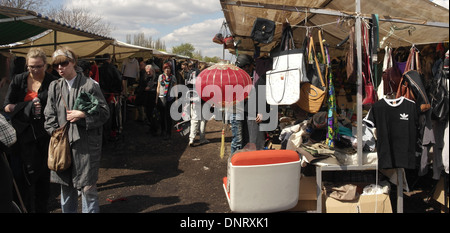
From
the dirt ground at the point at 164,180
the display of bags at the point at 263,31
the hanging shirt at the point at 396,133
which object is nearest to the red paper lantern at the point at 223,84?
the display of bags at the point at 263,31

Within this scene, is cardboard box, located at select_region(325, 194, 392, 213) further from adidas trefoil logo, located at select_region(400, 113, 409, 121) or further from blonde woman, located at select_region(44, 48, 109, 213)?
blonde woman, located at select_region(44, 48, 109, 213)

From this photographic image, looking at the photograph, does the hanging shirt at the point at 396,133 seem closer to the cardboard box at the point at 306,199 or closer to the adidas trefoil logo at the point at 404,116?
the adidas trefoil logo at the point at 404,116

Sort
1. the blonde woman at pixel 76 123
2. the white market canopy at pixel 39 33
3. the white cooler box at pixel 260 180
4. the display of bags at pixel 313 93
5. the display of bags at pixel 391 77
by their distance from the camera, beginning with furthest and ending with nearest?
the display of bags at pixel 391 77 → the white market canopy at pixel 39 33 → the display of bags at pixel 313 93 → the blonde woman at pixel 76 123 → the white cooler box at pixel 260 180

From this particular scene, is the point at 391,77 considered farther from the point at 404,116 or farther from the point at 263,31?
the point at 263,31

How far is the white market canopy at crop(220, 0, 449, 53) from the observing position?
3295 mm

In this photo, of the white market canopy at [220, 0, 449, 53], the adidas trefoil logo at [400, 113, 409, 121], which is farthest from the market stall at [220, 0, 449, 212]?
the adidas trefoil logo at [400, 113, 409, 121]

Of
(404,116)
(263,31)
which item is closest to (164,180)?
(263,31)

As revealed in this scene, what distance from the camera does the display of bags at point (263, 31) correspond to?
3.79 metres

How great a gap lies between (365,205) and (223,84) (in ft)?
7.25

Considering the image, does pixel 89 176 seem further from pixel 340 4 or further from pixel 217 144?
pixel 217 144

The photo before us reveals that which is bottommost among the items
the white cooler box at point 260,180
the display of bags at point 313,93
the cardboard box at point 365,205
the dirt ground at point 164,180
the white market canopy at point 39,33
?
the dirt ground at point 164,180

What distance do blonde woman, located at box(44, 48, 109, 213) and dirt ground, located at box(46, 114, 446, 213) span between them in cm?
108

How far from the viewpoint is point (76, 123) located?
2.96 metres

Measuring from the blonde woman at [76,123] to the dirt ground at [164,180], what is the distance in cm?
108
